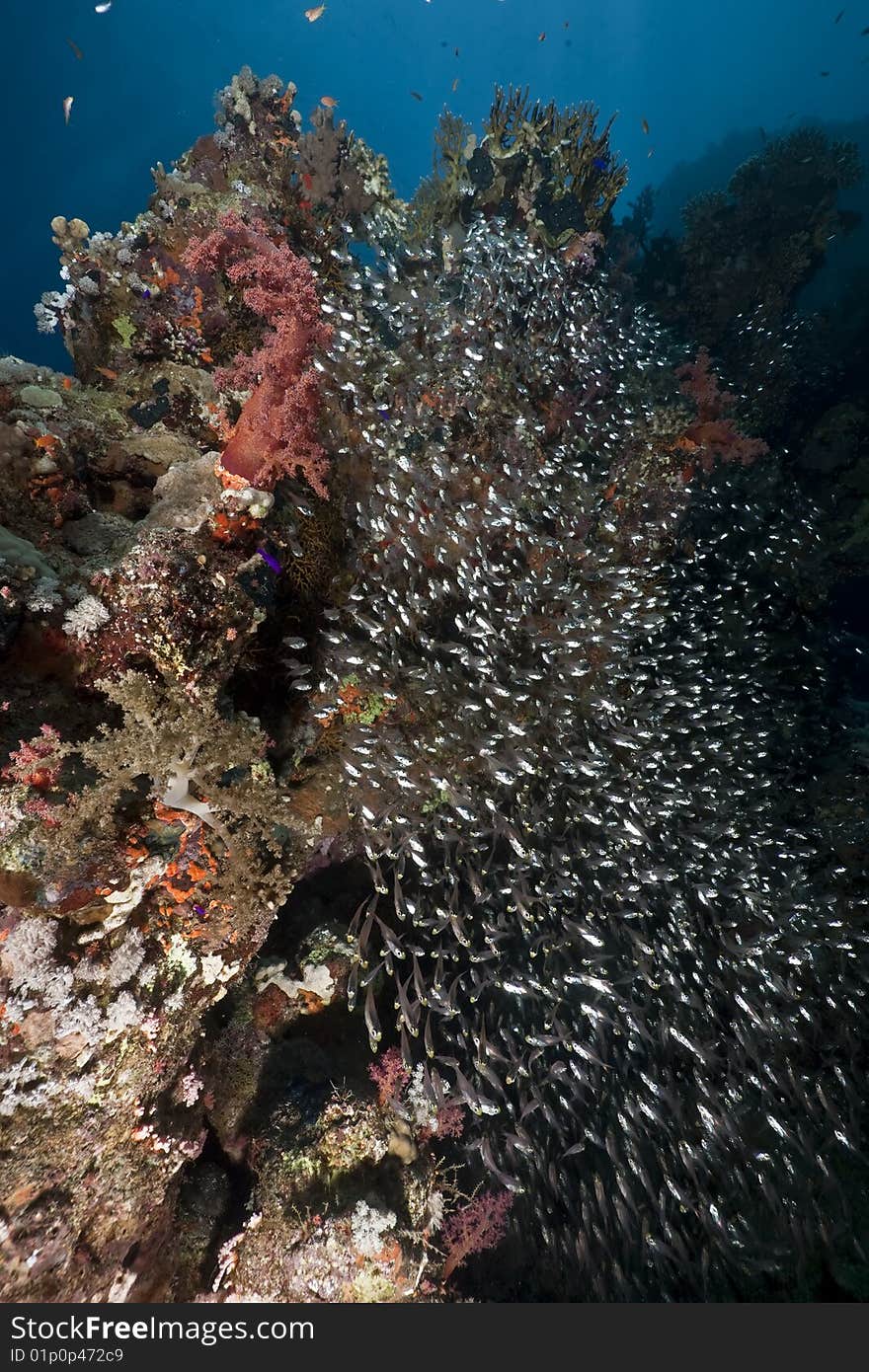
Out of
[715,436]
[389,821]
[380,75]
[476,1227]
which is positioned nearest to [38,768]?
[389,821]

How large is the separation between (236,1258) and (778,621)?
364 inches

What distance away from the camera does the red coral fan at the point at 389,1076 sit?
4.83m

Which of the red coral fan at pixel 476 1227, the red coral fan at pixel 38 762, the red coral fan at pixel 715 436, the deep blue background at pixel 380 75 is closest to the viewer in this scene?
the red coral fan at pixel 38 762

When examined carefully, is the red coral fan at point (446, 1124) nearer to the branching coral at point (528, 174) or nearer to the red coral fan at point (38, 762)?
the red coral fan at point (38, 762)

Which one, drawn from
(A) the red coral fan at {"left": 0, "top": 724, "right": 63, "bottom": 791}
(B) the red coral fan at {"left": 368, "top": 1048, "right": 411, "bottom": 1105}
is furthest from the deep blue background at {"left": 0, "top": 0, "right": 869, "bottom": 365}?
(B) the red coral fan at {"left": 368, "top": 1048, "right": 411, "bottom": 1105}

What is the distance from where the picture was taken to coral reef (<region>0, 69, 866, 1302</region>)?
3.72 m

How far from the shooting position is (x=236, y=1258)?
164 inches

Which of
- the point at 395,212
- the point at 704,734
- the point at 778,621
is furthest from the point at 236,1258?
the point at 395,212

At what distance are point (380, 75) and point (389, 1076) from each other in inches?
5938

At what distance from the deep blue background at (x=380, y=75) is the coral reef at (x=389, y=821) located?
43763 mm

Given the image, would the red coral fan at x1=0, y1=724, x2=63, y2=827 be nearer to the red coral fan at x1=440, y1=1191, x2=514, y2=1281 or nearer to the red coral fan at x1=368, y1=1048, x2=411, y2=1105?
the red coral fan at x1=368, y1=1048, x2=411, y2=1105

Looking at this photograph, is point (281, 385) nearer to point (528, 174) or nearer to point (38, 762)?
point (38, 762)

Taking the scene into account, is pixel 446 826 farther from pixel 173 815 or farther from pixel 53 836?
pixel 53 836

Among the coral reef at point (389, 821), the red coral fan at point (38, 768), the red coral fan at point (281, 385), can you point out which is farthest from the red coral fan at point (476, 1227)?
the red coral fan at point (281, 385)
